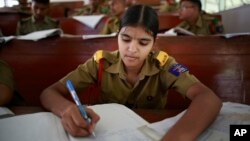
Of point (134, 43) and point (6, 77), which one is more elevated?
point (134, 43)

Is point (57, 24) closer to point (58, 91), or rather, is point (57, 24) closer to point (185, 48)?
point (185, 48)

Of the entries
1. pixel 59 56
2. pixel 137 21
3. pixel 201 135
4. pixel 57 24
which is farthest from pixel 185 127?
pixel 57 24

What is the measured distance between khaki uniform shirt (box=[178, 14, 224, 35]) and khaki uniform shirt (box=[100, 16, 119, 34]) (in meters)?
0.77

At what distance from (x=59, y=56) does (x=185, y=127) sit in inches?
44.1

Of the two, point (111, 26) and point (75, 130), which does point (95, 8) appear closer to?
point (111, 26)

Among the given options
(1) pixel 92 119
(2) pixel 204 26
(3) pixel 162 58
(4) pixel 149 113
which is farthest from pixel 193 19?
(1) pixel 92 119

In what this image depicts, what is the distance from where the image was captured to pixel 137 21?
1058 mm

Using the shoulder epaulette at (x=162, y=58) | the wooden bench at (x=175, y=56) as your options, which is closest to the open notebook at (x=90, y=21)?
the wooden bench at (x=175, y=56)

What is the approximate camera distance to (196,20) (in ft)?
10.6

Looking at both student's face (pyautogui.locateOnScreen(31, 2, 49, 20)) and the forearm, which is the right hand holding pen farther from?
student's face (pyautogui.locateOnScreen(31, 2, 49, 20))

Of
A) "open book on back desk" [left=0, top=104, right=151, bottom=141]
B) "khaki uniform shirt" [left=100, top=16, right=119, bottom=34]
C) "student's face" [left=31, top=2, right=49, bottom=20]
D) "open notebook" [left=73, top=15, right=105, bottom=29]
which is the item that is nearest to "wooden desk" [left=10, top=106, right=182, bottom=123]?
"open book on back desk" [left=0, top=104, right=151, bottom=141]

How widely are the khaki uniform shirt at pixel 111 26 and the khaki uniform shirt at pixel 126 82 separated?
74.4 inches

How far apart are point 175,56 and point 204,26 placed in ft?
5.87

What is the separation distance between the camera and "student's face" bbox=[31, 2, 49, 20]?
10.6ft
